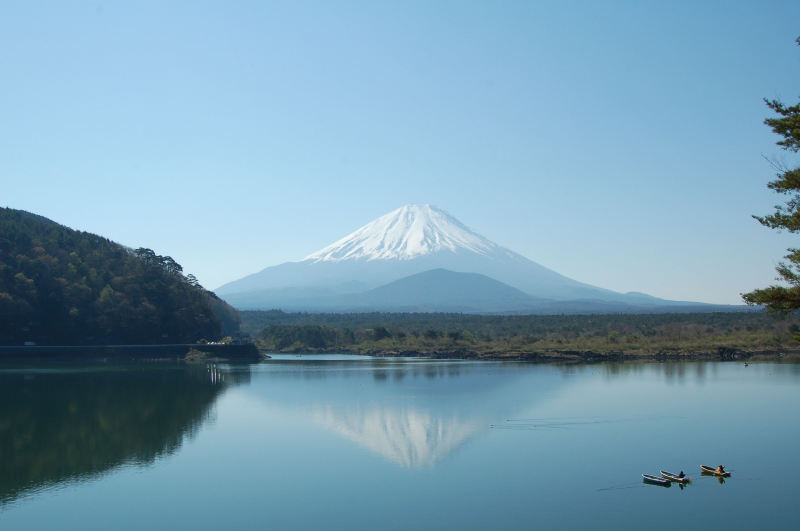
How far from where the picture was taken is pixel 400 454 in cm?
2033

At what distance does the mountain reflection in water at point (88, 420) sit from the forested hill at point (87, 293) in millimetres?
11792

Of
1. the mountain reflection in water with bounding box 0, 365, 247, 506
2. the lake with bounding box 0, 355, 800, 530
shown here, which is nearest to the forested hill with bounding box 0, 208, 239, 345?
the mountain reflection in water with bounding box 0, 365, 247, 506

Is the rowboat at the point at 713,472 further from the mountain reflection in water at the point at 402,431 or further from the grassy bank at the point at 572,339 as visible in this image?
the grassy bank at the point at 572,339

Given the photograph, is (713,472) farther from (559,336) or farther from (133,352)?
(559,336)

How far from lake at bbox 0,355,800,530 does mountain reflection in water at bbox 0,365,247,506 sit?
101 mm

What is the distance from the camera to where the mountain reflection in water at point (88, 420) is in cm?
1838

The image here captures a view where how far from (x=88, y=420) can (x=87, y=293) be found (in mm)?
34237

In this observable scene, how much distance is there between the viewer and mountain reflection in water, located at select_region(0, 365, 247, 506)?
18381mm

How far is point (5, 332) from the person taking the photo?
5325 centimetres

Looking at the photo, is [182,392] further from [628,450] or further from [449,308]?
[449,308]

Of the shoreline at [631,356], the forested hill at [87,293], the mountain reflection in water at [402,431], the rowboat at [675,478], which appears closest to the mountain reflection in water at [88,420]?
the mountain reflection in water at [402,431]

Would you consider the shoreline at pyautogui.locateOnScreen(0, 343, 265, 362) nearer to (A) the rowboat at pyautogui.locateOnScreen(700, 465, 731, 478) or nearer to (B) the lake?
(B) the lake

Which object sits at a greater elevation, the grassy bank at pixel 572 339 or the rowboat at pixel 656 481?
the grassy bank at pixel 572 339

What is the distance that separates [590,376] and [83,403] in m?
24.7
